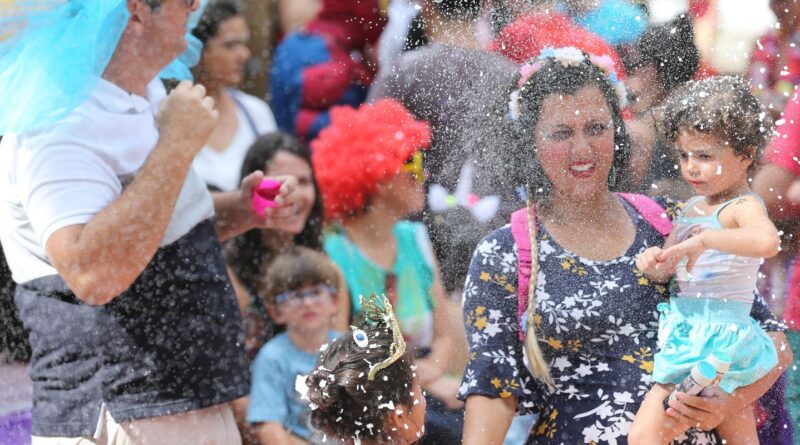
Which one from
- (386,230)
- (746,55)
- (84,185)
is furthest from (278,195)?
(746,55)

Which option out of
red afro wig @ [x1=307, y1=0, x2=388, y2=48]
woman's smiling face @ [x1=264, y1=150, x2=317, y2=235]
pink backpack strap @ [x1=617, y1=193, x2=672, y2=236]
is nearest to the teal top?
woman's smiling face @ [x1=264, y1=150, x2=317, y2=235]

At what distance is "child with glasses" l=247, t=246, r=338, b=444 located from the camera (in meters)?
2.84

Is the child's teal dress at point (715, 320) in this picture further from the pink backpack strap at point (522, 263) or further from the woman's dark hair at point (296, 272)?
the woman's dark hair at point (296, 272)

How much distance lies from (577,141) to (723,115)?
0.86 feet

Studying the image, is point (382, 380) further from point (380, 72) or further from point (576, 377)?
point (380, 72)

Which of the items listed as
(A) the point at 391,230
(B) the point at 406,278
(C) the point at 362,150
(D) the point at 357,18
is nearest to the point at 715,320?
(B) the point at 406,278

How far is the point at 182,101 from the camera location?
93.5 inches

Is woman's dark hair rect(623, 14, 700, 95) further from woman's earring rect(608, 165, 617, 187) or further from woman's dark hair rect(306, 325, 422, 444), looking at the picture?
woman's dark hair rect(306, 325, 422, 444)

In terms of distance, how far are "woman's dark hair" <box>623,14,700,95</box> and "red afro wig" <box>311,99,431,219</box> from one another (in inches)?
19.0

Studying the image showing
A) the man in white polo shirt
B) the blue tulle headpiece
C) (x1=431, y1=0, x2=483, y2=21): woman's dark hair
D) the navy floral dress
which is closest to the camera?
the navy floral dress

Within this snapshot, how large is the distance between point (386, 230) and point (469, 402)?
0.76 metres

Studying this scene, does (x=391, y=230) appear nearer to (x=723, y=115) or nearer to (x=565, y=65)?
(x=565, y=65)

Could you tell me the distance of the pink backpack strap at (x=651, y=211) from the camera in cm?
207

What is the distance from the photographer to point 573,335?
2098 millimetres
